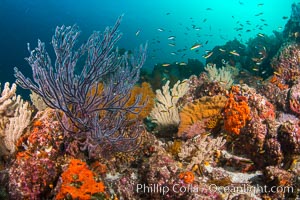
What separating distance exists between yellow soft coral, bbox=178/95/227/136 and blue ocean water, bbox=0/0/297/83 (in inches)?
267

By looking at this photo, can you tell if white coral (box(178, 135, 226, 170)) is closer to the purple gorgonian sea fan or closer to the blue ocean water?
the purple gorgonian sea fan

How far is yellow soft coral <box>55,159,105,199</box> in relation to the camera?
11.1ft

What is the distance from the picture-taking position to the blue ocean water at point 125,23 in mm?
30562

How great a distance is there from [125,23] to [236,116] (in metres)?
107

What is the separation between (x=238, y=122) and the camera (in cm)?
538

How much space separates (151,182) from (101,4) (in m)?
103

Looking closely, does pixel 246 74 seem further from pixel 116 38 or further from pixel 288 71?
pixel 116 38

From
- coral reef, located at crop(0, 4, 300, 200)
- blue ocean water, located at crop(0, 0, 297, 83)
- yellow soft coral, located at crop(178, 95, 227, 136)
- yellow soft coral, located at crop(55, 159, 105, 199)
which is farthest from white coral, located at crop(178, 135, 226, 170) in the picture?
blue ocean water, located at crop(0, 0, 297, 83)

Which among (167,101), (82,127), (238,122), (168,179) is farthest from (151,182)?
(167,101)

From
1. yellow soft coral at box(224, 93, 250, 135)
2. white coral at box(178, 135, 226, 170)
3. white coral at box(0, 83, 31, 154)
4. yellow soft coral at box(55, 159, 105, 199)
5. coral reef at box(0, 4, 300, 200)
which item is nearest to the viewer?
yellow soft coral at box(55, 159, 105, 199)

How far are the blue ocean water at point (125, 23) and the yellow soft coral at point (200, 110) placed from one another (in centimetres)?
Result: 678

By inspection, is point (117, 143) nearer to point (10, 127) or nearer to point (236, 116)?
point (10, 127)

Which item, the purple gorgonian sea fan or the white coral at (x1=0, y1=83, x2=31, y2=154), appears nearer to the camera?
the purple gorgonian sea fan

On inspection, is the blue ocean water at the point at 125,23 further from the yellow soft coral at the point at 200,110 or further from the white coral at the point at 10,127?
the white coral at the point at 10,127
